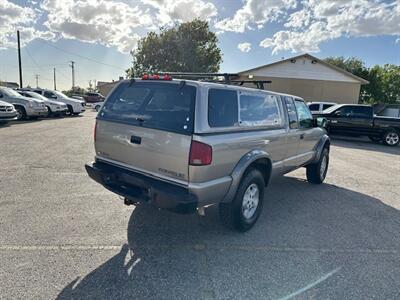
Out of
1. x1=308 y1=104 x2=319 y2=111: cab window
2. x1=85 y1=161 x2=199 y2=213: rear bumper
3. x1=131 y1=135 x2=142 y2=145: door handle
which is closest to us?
x1=85 y1=161 x2=199 y2=213: rear bumper

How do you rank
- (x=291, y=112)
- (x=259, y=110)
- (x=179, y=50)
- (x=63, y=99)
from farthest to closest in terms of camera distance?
1. (x=179, y=50)
2. (x=63, y=99)
3. (x=291, y=112)
4. (x=259, y=110)

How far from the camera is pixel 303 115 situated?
17.5 feet

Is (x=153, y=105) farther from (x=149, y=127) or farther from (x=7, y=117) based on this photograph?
(x=7, y=117)

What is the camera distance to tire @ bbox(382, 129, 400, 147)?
44.2ft

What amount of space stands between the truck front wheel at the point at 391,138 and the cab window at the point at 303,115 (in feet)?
33.8

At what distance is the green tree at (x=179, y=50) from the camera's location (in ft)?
135

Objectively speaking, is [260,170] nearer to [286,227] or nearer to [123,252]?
[286,227]

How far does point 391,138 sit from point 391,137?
0.05 meters

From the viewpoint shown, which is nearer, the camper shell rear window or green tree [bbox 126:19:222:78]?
the camper shell rear window

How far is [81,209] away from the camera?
4.21m

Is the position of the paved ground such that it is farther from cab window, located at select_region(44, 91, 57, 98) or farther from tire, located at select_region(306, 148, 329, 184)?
cab window, located at select_region(44, 91, 57, 98)

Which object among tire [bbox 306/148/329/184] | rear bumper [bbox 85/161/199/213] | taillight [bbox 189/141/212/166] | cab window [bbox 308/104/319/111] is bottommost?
tire [bbox 306/148/329/184]

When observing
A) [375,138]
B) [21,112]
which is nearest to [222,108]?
[375,138]

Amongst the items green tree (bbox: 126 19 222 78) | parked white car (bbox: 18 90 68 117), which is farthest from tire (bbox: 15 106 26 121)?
green tree (bbox: 126 19 222 78)
